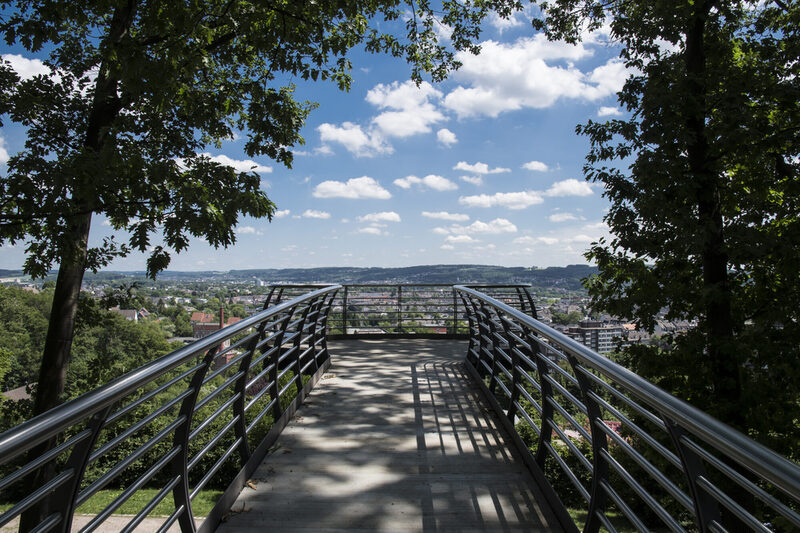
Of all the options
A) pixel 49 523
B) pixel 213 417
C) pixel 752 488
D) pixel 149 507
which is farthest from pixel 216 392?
pixel 752 488

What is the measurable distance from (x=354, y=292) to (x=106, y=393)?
9.12m

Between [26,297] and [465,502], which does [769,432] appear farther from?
[26,297]

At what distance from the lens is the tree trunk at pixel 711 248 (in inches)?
322

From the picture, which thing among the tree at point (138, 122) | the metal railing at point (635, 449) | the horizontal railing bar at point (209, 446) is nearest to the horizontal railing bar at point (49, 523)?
the horizontal railing bar at point (209, 446)

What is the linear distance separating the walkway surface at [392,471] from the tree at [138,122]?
3.56 m

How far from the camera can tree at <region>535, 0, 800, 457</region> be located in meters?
8.05

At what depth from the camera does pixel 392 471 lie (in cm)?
343

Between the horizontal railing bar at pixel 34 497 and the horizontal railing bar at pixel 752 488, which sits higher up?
the horizontal railing bar at pixel 752 488

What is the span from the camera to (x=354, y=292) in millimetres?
10688

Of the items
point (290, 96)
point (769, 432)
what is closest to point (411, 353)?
point (290, 96)

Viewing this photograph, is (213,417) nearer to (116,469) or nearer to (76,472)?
(116,469)

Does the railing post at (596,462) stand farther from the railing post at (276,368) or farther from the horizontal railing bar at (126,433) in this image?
the railing post at (276,368)

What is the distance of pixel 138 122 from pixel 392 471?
24.1 feet

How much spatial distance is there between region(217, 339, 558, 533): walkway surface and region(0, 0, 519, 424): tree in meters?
3.56
